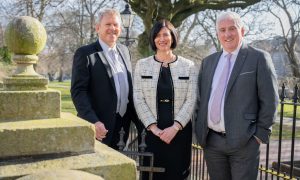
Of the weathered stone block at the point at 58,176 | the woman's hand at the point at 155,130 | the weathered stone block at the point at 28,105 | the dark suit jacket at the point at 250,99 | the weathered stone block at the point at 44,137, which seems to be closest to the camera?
the weathered stone block at the point at 58,176

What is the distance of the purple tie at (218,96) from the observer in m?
3.48

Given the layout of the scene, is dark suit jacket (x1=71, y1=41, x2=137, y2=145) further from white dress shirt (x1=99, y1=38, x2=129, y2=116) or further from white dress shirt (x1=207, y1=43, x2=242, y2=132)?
white dress shirt (x1=207, y1=43, x2=242, y2=132)

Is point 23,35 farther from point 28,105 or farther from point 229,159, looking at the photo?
point 229,159

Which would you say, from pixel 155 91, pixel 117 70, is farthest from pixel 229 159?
pixel 117 70

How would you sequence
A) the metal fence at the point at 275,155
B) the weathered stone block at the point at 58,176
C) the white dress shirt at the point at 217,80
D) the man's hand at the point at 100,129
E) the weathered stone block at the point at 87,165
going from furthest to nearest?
the metal fence at the point at 275,155
the man's hand at the point at 100,129
the white dress shirt at the point at 217,80
the weathered stone block at the point at 87,165
the weathered stone block at the point at 58,176

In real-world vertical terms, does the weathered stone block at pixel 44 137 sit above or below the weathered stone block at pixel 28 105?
below

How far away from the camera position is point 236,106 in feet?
11.1

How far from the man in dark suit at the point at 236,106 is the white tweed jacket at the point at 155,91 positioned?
168 mm

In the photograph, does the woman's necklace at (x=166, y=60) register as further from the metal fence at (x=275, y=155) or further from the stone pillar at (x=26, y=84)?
the stone pillar at (x=26, y=84)

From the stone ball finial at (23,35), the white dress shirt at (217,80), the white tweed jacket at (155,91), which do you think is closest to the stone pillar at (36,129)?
the stone ball finial at (23,35)

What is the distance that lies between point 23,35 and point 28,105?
53 centimetres

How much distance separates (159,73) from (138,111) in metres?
0.45

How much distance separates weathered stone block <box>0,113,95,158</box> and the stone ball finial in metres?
0.56

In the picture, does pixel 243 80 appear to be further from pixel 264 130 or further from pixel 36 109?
pixel 36 109
